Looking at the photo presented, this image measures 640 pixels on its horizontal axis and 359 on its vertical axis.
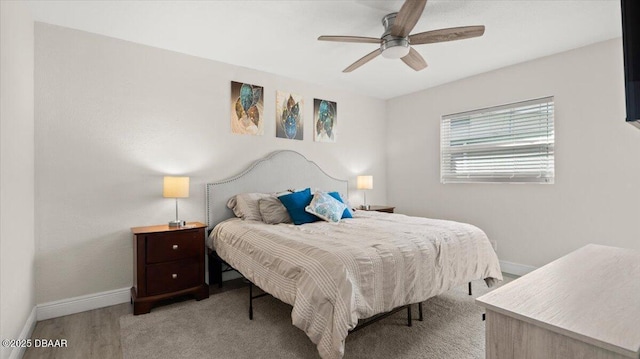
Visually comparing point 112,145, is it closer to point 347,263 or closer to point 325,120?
point 347,263

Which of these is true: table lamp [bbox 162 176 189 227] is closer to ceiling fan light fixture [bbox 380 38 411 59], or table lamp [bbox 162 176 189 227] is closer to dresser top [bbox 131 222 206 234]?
dresser top [bbox 131 222 206 234]

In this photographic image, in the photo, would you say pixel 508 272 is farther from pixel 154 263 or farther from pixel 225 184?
pixel 154 263

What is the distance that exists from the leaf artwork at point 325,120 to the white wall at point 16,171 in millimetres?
3024

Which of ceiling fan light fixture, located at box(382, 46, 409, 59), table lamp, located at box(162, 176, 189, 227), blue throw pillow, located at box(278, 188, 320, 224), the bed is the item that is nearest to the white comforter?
the bed

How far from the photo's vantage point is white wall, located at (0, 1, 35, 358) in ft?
5.66

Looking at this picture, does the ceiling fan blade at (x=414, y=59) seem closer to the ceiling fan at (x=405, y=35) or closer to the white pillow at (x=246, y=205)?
the ceiling fan at (x=405, y=35)

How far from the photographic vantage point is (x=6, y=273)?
68.6 inches

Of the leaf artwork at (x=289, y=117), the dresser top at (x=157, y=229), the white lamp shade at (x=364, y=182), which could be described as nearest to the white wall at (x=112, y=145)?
the dresser top at (x=157, y=229)

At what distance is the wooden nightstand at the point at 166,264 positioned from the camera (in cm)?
259

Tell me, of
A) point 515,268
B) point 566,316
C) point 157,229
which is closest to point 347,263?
point 566,316

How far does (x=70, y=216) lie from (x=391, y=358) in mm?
2947

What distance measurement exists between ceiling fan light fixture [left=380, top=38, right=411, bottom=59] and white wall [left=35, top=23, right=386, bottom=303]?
187 centimetres

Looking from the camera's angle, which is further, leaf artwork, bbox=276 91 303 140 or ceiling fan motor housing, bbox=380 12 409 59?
leaf artwork, bbox=276 91 303 140

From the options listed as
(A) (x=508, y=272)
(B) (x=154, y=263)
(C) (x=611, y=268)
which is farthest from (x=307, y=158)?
(C) (x=611, y=268)
